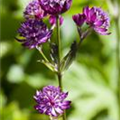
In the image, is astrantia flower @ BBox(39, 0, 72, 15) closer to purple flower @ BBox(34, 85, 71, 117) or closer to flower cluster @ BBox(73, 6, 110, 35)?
flower cluster @ BBox(73, 6, 110, 35)

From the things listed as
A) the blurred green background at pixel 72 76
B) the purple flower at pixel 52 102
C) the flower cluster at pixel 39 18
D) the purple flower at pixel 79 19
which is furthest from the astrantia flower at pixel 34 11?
the blurred green background at pixel 72 76

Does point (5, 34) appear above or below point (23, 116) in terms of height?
above

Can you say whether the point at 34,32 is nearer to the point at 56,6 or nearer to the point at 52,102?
the point at 56,6

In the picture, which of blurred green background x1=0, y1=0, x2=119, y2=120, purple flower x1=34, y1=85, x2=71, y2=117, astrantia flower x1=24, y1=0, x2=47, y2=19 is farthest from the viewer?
blurred green background x1=0, y1=0, x2=119, y2=120

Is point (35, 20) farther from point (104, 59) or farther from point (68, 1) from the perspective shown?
point (104, 59)

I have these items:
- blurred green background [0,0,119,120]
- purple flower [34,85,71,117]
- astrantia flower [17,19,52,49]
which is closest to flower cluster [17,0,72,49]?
astrantia flower [17,19,52,49]

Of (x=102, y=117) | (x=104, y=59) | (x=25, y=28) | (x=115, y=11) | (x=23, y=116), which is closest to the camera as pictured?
(x=25, y=28)

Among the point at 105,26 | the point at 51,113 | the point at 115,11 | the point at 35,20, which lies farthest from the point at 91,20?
the point at 115,11
